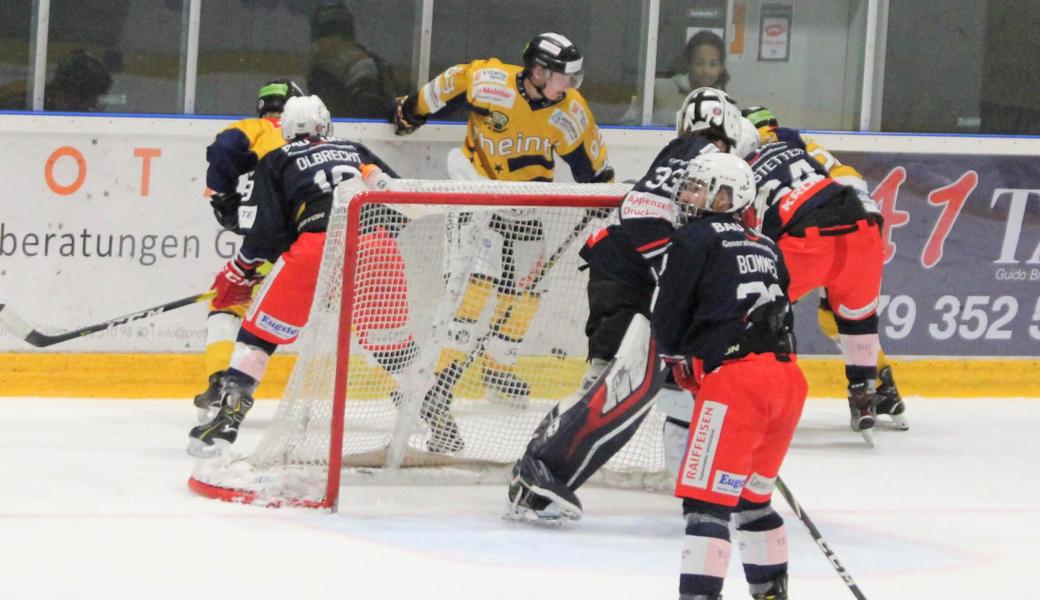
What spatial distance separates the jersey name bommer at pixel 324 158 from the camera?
4938 millimetres

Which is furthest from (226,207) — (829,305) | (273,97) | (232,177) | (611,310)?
(829,305)

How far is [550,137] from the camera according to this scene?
604cm

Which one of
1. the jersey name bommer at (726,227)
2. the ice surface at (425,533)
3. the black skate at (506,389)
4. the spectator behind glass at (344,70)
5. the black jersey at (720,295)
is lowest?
the ice surface at (425,533)

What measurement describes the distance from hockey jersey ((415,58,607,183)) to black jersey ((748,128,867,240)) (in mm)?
691

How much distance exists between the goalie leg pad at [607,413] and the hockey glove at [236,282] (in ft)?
3.67

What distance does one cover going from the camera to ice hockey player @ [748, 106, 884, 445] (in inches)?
218

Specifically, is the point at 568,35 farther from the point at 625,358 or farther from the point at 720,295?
the point at 720,295

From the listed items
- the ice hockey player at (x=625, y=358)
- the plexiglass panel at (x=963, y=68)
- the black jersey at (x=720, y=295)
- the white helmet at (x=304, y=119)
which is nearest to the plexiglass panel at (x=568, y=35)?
the plexiglass panel at (x=963, y=68)

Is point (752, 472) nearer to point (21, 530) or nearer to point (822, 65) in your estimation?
point (21, 530)

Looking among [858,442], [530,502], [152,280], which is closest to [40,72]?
[152,280]

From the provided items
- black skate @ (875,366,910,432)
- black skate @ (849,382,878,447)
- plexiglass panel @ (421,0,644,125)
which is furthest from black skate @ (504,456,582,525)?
plexiglass panel @ (421,0,644,125)

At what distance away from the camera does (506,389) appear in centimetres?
504

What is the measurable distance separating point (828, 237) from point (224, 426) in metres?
1.99

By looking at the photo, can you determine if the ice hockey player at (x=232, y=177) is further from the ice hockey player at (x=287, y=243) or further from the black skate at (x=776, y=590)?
the black skate at (x=776, y=590)
